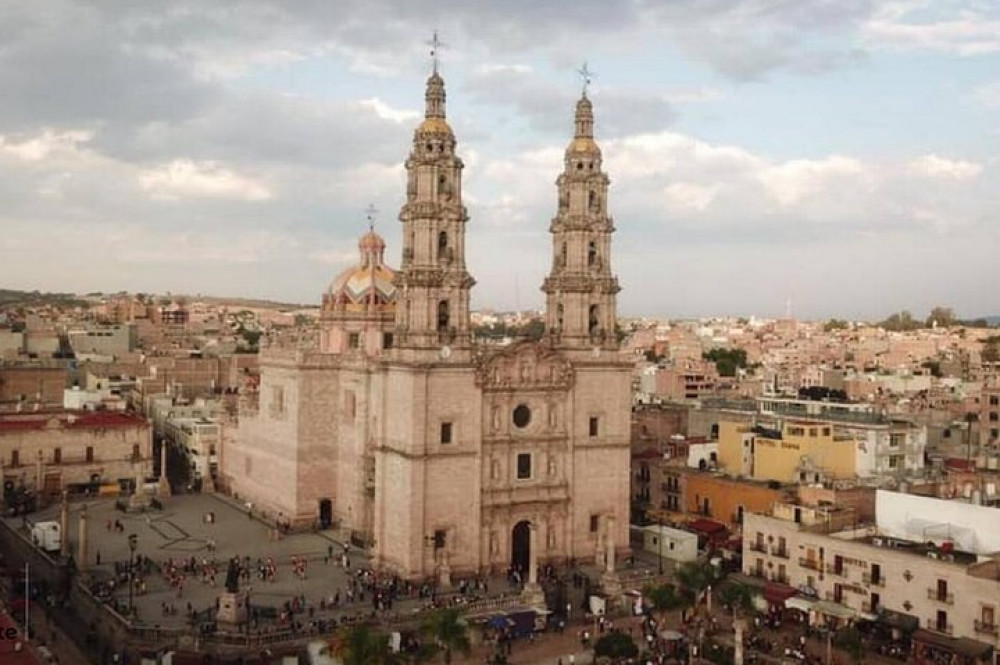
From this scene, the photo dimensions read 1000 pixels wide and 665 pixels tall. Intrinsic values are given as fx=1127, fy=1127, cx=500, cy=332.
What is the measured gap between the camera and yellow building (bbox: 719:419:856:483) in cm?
5331

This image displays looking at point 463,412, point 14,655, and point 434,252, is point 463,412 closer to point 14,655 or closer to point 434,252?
point 434,252

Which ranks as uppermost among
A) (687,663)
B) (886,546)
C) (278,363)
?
(278,363)

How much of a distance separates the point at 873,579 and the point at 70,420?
44.9m

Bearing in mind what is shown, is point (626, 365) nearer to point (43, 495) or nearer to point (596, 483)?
point (596, 483)

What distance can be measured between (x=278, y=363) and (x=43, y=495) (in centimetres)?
1656

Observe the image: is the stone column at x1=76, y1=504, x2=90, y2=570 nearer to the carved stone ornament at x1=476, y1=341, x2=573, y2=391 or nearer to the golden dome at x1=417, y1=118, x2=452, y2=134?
the carved stone ornament at x1=476, y1=341, x2=573, y2=391

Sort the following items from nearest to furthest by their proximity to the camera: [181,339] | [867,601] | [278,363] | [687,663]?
[687,663]
[867,601]
[278,363]
[181,339]

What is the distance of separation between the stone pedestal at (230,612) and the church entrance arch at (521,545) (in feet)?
43.0

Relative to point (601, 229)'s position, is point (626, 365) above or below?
below

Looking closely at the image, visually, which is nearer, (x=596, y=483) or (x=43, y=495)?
(x=596, y=483)

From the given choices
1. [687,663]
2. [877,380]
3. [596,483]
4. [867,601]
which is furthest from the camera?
[877,380]

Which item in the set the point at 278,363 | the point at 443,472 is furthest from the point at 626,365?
the point at 278,363

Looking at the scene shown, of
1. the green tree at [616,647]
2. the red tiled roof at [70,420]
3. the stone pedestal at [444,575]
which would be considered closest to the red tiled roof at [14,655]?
the green tree at [616,647]

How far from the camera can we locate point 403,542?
149 ft
